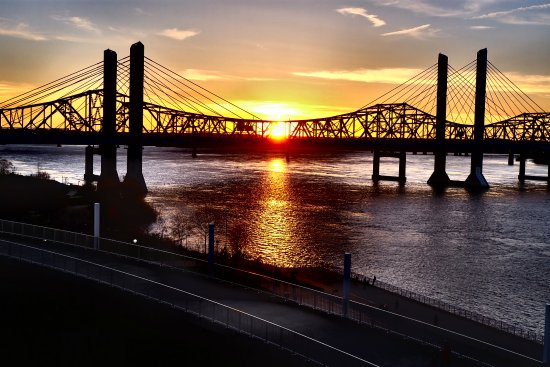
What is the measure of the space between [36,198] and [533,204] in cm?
7636

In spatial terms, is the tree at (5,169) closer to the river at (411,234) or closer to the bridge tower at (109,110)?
the bridge tower at (109,110)

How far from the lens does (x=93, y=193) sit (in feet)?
271

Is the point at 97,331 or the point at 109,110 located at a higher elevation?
the point at 109,110

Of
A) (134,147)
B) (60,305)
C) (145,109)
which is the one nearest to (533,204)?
(134,147)

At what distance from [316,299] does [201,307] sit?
4.93m

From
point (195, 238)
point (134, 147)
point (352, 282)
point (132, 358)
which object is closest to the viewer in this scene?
point (132, 358)

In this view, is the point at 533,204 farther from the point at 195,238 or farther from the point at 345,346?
the point at 345,346

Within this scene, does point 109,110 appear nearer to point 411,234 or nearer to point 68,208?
point 68,208

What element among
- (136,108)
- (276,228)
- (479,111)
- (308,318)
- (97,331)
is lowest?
(276,228)

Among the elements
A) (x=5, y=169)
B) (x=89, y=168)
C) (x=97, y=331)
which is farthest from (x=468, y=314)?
(x=5, y=169)

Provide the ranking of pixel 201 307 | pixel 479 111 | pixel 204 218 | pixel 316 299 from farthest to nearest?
pixel 479 111 < pixel 204 218 < pixel 316 299 < pixel 201 307

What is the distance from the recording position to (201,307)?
25.2 meters

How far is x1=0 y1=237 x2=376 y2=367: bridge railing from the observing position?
828 inches

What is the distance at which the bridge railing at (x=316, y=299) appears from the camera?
75.6ft
